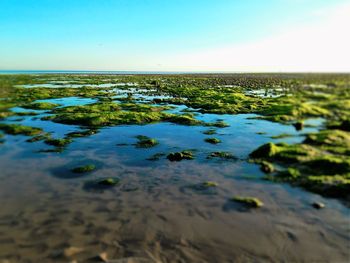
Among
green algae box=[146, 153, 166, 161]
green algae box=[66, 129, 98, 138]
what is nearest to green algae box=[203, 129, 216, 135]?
green algae box=[146, 153, 166, 161]

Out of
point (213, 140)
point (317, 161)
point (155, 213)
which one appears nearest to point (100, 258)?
point (155, 213)

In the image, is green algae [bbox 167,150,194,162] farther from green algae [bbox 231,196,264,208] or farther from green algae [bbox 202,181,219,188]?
green algae [bbox 231,196,264,208]

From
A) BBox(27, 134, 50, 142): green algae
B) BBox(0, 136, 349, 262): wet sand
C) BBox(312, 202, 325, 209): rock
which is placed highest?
BBox(27, 134, 50, 142): green algae

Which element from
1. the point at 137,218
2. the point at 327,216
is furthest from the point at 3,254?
the point at 327,216

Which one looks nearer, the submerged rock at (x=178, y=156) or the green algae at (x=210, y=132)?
the submerged rock at (x=178, y=156)

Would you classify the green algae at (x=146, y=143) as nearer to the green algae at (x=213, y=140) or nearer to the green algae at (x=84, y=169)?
the green algae at (x=213, y=140)

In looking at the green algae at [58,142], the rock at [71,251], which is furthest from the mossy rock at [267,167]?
the green algae at [58,142]
